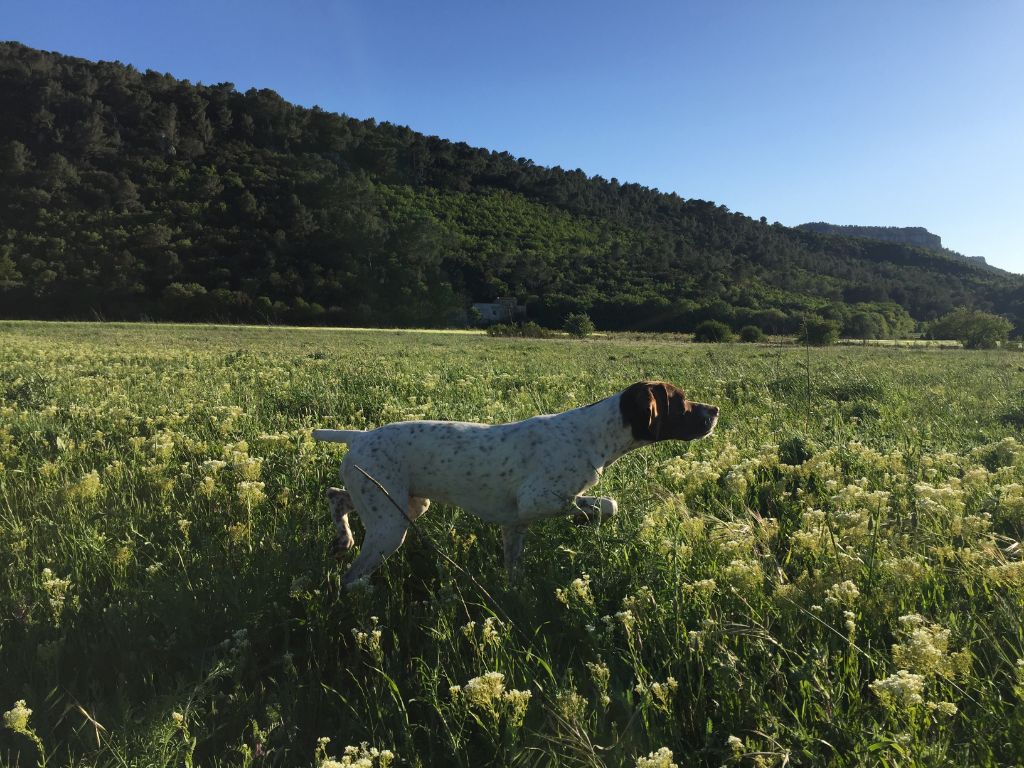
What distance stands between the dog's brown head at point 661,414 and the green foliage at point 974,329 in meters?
53.1

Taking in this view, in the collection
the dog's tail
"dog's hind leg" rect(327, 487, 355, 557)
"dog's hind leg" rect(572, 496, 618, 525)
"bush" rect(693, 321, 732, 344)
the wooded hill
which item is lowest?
"dog's hind leg" rect(327, 487, 355, 557)

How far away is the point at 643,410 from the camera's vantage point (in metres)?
3.45

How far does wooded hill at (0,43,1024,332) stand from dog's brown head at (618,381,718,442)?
60.0 meters

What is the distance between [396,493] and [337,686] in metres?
1.21

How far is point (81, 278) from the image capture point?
6369 cm

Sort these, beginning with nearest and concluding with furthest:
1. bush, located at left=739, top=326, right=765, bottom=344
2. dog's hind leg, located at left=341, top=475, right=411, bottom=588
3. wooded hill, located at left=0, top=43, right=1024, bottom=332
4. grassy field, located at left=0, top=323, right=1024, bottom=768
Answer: grassy field, located at left=0, top=323, right=1024, bottom=768 < dog's hind leg, located at left=341, top=475, right=411, bottom=588 < bush, located at left=739, top=326, right=765, bottom=344 < wooded hill, located at left=0, top=43, right=1024, bottom=332

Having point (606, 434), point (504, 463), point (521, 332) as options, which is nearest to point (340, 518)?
point (504, 463)

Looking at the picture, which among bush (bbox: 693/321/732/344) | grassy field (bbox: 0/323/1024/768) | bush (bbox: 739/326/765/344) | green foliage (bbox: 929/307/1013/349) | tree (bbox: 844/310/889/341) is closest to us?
grassy field (bbox: 0/323/1024/768)

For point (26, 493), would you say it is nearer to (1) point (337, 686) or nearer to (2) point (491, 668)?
(1) point (337, 686)

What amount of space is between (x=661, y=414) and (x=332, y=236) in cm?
9216

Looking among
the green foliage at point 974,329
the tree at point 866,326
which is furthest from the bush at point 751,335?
the green foliage at point 974,329

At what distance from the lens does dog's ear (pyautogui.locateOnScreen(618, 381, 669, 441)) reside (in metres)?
3.45

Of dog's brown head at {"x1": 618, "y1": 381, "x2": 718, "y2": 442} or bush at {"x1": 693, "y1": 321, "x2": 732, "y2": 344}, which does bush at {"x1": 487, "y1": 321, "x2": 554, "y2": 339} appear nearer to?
bush at {"x1": 693, "y1": 321, "x2": 732, "y2": 344}

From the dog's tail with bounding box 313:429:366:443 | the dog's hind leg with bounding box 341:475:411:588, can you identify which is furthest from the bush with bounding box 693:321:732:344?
the dog's hind leg with bounding box 341:475:411:588
